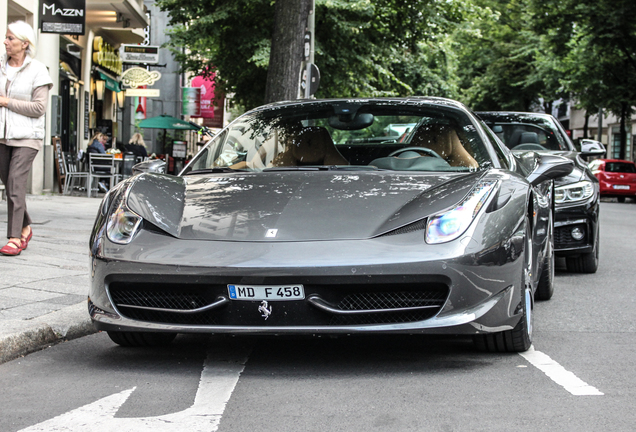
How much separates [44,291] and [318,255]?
3.01m

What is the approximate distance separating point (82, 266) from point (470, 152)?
4030 mm

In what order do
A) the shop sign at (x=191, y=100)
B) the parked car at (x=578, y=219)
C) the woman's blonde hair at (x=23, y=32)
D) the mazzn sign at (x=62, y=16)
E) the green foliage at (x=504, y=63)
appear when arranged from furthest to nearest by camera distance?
the green foliage at (x=504, y=63) < the shop sign at (x=191, y=100) < the mazzn sign at (x=62, y=16) < the parked car at (x=578, y=219) < the woman's blonde hair at (x=23, y=32)

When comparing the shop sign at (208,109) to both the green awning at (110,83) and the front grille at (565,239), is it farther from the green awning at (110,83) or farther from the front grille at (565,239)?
the front grille at (565,239)

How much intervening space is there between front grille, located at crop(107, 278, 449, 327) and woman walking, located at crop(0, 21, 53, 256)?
3945mm

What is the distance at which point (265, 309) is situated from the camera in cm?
392

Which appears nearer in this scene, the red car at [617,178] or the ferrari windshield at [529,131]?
the ferrari windshield at [529,131]

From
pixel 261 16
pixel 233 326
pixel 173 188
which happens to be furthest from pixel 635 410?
pixel 261 16

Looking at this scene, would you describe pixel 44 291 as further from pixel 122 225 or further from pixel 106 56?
pixel 106 56

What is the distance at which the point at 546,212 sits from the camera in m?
6.22

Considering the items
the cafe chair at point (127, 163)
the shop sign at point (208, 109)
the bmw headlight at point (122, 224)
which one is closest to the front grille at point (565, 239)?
the bmw headlight at point (122, 224)

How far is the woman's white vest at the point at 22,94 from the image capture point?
24.8 feet

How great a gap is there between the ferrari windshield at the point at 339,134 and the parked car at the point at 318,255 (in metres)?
0.23

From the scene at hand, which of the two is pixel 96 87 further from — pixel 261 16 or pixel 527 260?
pixel 527 260

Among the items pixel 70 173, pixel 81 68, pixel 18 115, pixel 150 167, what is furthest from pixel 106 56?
pixel 150 167
